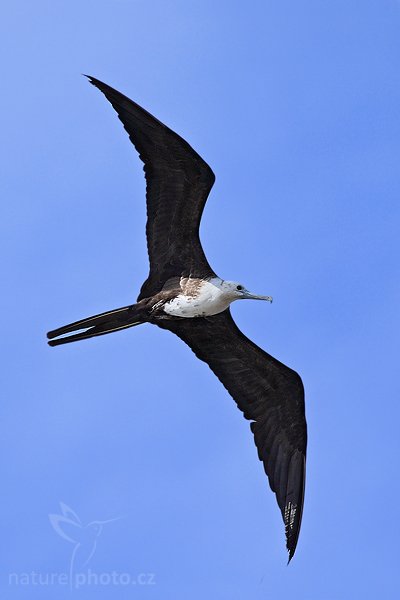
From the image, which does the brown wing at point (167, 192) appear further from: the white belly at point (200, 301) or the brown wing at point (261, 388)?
the brown wing at point (261, 388)

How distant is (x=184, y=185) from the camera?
1074cm

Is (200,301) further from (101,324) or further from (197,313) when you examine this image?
(101,324)

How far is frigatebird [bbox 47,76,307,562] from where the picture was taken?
10.6 m

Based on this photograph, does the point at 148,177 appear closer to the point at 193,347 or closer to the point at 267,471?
the point at 193,347

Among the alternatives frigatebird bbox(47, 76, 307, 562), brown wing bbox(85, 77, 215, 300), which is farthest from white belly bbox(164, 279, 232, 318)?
brown wing bbox(85, 77, 215, 300)

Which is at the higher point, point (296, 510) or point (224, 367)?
point (224, 367)

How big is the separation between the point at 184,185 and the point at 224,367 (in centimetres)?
199

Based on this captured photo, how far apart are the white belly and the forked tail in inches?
12.9

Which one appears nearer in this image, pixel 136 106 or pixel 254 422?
pixel 136 106

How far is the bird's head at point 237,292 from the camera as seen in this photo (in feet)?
36.0

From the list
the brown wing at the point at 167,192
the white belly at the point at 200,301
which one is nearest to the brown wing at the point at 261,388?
the white belly at the point at 200,301

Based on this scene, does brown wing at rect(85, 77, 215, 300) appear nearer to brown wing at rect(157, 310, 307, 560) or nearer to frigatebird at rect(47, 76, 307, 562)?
frigatebird at rect(47, 76, 307, 562)

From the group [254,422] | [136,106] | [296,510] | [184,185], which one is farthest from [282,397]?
[136,106]

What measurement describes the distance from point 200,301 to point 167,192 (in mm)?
1090
